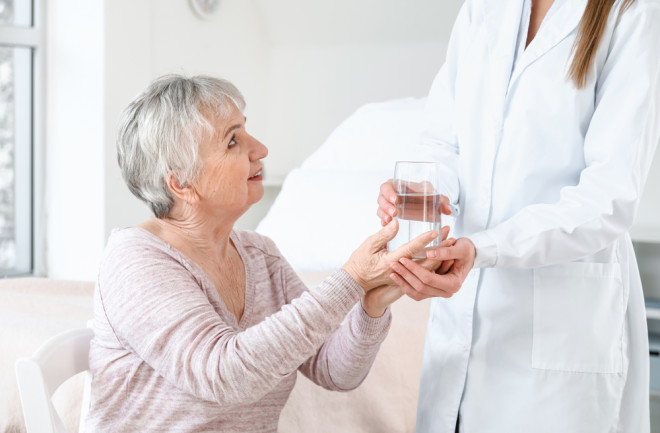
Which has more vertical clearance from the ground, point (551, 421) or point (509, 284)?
point (509, 284)

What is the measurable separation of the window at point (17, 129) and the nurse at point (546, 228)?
2521 millimetres

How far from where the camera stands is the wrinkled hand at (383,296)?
1188 millimetres

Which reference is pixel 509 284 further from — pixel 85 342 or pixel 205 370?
pixel 85 342

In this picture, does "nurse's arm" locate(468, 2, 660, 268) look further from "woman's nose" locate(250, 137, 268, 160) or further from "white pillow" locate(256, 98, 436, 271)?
"white pillow" locate(256, 98, 436, 271)

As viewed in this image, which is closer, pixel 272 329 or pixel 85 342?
pixel 272 329

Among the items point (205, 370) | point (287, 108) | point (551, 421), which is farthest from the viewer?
point (287, 108)

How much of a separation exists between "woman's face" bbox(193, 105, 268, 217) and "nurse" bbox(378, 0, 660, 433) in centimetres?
26

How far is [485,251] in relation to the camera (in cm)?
117

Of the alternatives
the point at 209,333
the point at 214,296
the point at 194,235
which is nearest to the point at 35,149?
the point at 194,235

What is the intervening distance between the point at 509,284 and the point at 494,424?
9.5 inches

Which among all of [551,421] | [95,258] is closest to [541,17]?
[551,421]

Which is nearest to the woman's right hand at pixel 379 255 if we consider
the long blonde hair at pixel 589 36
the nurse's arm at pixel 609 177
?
the nurse's arm at pixel 609 177

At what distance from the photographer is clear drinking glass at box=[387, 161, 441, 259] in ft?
3.69

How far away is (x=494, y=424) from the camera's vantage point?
4.14 ft
